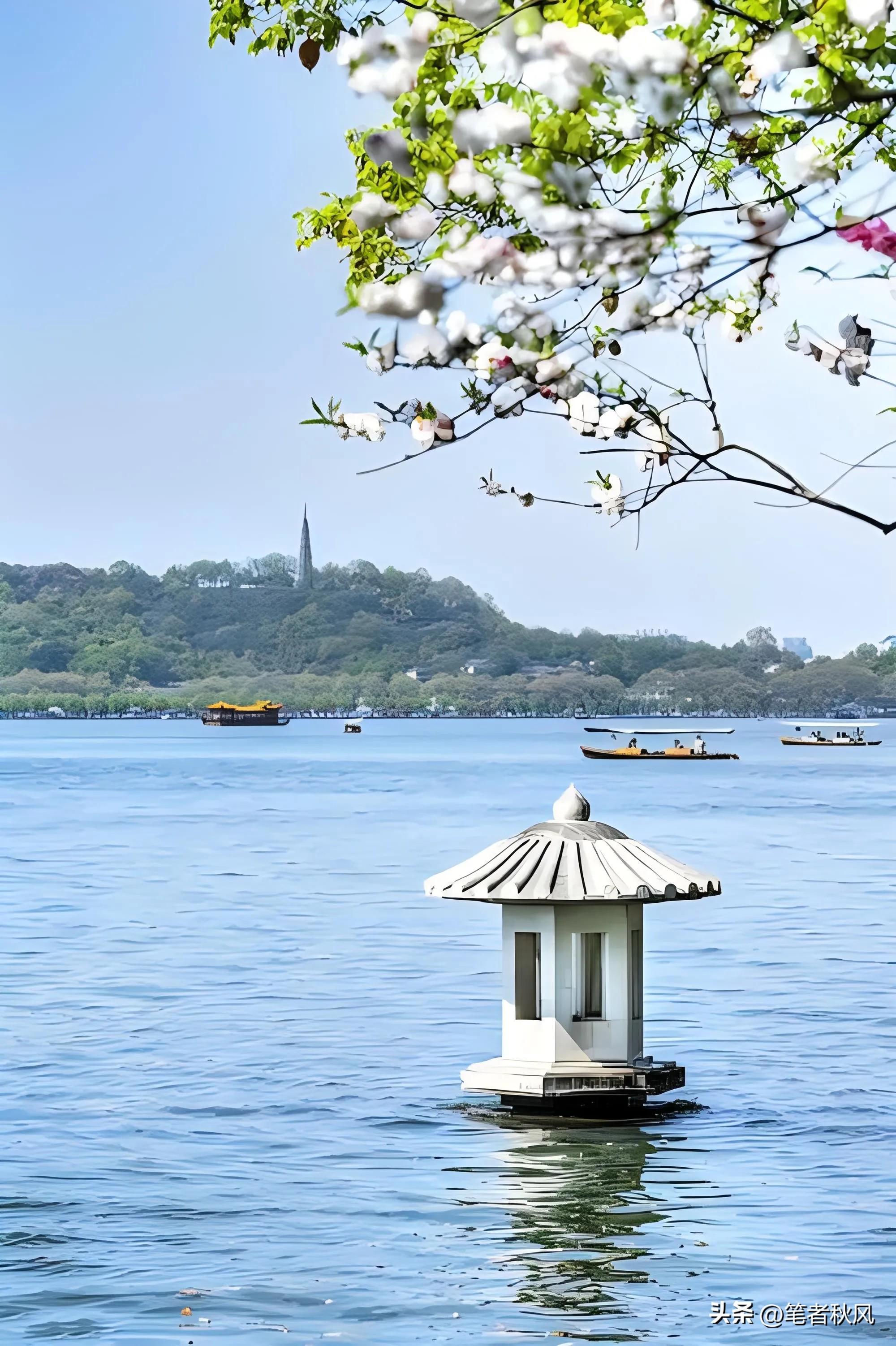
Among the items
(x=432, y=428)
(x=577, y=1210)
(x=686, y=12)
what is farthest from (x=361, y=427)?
(x=577, y=1210)

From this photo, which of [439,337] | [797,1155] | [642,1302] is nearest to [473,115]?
[439,337]

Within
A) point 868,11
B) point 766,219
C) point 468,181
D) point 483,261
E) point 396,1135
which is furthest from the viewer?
point 396,1135

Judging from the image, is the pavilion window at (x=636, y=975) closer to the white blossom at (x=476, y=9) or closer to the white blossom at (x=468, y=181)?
the white blossom at (x=468, y=181)

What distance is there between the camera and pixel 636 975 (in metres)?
13.0

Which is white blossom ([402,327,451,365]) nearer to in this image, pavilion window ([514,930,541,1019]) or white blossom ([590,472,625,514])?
white blossom ([590,472,625,514])

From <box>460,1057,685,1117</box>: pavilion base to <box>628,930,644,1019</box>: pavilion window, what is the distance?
0.33m

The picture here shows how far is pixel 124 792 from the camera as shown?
86.0 metres

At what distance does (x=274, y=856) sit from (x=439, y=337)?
4240 cm

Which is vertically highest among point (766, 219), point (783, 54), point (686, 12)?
point (686, 12)

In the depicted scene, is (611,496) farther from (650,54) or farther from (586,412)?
(650,54)

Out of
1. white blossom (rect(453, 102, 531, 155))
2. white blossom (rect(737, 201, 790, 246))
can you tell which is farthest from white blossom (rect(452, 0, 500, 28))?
white blossom (rect(737, 201, 790, 246))

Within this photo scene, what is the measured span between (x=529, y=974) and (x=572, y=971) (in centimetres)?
27

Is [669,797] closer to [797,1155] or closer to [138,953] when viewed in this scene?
[138,953]

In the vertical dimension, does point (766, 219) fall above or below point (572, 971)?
above
